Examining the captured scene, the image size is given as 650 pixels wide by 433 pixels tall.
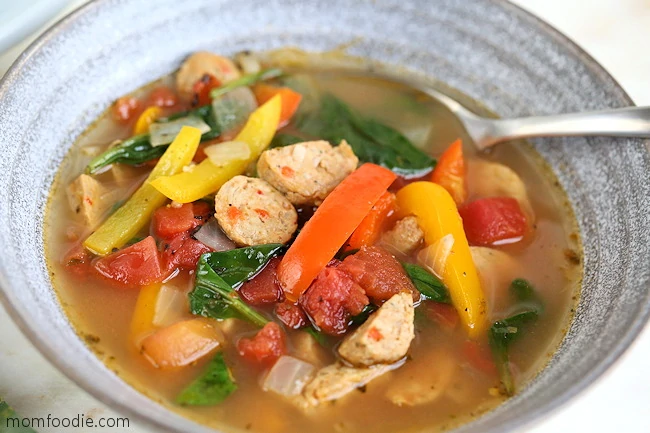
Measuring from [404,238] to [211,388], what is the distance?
974 millimetres

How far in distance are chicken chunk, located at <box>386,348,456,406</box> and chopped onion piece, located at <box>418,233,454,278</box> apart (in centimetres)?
34

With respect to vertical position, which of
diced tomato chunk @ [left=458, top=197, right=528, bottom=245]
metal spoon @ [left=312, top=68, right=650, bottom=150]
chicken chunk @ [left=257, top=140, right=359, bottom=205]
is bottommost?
chicken chunk @ [left=257, top=140, right=359, bottom=205]

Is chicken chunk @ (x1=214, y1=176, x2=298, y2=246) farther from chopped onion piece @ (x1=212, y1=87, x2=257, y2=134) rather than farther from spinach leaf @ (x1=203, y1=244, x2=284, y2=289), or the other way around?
chopped onion piece @ (x1=212, y1=87, x2=257, y2=134)

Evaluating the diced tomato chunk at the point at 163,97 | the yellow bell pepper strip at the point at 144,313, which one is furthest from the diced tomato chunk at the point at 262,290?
the diced tomato chunk at the point at 163,97

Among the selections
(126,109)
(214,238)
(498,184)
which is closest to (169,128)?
(126,109)

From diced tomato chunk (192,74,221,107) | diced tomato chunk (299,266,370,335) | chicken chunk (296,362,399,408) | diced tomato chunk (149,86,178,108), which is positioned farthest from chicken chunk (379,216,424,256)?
diced tomato chunk (149,86,178,108)

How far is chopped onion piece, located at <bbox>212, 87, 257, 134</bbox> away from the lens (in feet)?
10.4

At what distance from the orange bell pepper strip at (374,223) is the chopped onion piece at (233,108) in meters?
0.83

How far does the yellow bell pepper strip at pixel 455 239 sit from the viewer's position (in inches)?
101

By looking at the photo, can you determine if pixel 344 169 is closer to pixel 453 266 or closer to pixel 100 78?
pixel 453 266

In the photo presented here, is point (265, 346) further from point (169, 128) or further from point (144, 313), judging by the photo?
point (169, 128)

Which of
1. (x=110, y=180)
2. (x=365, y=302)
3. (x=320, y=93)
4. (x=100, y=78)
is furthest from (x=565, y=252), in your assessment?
(x=100, y=78)

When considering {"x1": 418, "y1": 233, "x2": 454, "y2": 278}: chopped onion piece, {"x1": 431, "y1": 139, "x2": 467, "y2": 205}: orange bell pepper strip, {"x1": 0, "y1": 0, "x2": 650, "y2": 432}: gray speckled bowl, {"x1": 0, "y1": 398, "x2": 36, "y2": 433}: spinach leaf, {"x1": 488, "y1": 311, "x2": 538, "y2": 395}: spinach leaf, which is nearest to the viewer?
{"x1": 0, "y1": 0, "x2": 650, "y2": 432}: gray speckled bowl

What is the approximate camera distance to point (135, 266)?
8.38 ft
